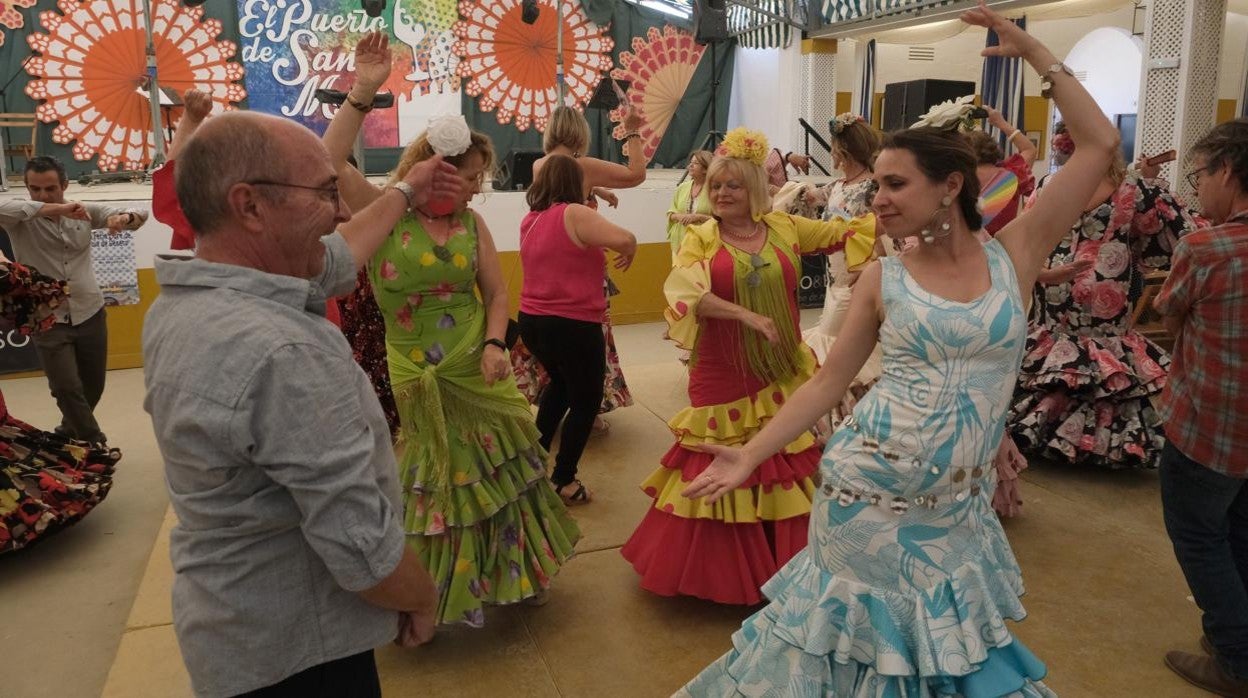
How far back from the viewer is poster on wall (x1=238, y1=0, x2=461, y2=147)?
34.4ft

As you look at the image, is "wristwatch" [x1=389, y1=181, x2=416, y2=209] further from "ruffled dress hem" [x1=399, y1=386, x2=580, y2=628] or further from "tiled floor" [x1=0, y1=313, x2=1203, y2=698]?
"tiled floor" [x1=0, y1=313, x2=1203, y2=698]

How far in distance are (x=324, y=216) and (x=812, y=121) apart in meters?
11.4

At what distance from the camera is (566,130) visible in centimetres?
433

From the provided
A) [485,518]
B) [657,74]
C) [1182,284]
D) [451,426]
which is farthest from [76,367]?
[657,74]

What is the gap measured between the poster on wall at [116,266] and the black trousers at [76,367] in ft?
6.69

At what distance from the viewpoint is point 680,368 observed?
6695 millimetres

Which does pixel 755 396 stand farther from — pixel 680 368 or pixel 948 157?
pixel 680 368

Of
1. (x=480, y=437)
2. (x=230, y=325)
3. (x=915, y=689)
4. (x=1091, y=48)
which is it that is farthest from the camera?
(x=1091, y=48)

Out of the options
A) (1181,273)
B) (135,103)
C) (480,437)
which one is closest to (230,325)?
(480,437)

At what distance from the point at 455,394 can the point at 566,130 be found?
1925 millimetres

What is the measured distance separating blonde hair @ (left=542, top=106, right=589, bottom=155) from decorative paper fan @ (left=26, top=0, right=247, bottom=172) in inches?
297

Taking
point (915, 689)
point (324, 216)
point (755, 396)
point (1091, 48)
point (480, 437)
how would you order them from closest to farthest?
1. point (324, 216)
2. point (915, 689)
3. point (480, 437)
4. point (755, 396)
5. point (1091, 48)

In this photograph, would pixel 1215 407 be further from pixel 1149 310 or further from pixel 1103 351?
pixel 1149 310

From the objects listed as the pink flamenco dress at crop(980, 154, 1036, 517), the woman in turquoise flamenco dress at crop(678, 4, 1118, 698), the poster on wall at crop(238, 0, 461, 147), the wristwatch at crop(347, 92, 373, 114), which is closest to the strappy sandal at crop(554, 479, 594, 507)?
the pink flamenco dress at crop(980, 154, 1036, 517)
